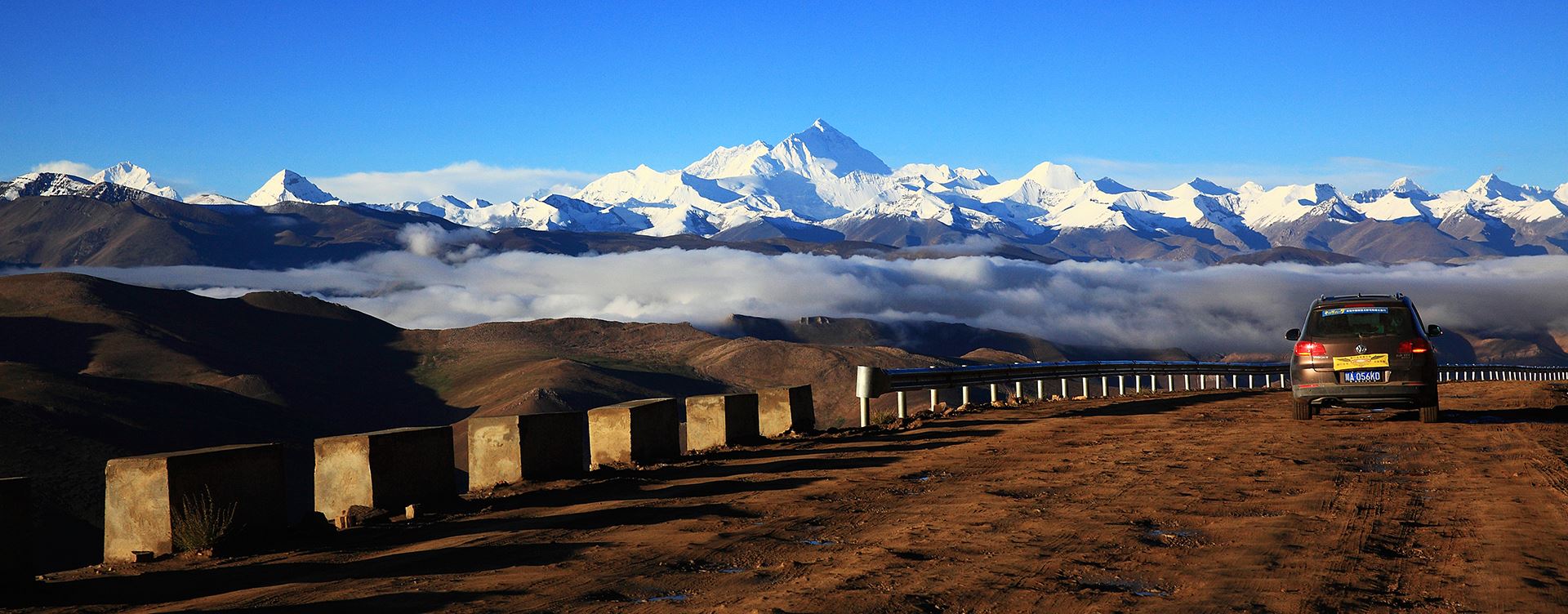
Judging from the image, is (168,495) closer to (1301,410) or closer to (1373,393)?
(1373,393)

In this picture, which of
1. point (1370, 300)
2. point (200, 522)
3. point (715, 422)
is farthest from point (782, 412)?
point (200, 522)

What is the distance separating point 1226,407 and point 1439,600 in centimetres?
1845

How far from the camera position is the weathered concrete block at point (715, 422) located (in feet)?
57.4

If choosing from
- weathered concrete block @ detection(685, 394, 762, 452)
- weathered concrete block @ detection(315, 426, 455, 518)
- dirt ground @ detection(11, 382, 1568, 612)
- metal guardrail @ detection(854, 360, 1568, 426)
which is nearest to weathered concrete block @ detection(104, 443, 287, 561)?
dirt ground @ detection(11, 382, 1568, 612)

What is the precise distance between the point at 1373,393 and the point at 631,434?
10361mm

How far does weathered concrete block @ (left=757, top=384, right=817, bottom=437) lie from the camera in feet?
63.5

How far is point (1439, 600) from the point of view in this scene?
284 inches

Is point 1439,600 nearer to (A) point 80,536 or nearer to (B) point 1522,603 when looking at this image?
(B) point 1522,603

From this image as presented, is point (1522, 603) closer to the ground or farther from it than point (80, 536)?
farther from it

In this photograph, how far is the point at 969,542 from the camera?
929 cm

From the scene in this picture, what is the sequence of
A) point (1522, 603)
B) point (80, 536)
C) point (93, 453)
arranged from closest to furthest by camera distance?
point (1522, 603)
point (80, 536)
point (93, 453)

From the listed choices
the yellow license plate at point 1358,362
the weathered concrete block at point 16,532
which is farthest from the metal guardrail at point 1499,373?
the weathered concrete block at point 16,532

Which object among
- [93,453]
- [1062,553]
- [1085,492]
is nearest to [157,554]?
[1062,553]

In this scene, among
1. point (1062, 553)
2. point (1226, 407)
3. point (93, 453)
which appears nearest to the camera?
point (1062, 553)
